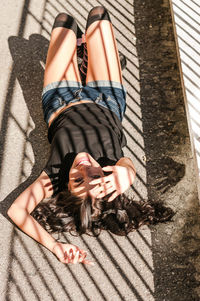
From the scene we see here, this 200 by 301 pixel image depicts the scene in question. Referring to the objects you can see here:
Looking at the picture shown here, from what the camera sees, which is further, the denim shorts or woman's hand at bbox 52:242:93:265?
the denim shorts

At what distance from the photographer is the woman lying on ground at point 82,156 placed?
2.30 metres

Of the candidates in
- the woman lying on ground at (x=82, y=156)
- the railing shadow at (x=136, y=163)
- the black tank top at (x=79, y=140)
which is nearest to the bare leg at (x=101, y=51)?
the woman lying on ground at (x=82, y=156)

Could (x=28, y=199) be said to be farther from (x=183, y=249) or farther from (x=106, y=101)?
(x=183, y=249)

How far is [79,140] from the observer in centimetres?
252

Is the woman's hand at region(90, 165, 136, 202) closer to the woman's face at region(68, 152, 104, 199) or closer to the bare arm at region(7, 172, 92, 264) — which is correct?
the woman's face at region(68, 152, 104, 199)

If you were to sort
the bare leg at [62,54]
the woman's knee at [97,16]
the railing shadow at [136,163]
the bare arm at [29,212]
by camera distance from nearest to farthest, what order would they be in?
the bare arm at [29,212]
the railing shadow at [136,163]
the bare leg at [62,54]
the woman's knee at [97,16]

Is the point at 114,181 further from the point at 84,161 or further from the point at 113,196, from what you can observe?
the point at 84,161

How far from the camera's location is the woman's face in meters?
2.21

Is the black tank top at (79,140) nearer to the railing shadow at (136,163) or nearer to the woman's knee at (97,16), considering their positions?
the railing shadow at (136,163)

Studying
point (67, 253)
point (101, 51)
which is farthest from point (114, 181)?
point (101, 51)

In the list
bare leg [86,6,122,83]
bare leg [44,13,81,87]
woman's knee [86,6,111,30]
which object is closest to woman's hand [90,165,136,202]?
bare leg [86,6,122,83]

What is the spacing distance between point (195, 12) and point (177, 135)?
1121mm

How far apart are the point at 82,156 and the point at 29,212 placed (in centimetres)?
55

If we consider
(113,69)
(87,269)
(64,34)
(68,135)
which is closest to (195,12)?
(113,69)
